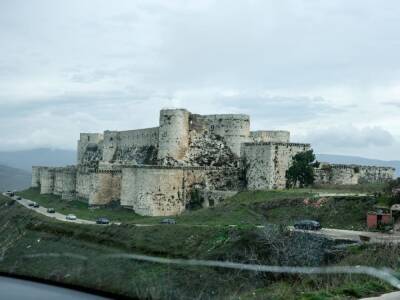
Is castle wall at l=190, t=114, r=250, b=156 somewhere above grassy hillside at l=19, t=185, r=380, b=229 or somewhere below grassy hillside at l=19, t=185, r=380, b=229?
above

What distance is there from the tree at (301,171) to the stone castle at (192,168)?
52 centimetres

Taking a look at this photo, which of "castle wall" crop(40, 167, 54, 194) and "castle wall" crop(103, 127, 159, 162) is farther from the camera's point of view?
"castle wall" crop(40, 167, 54, 194)

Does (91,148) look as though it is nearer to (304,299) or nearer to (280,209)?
(280,209)

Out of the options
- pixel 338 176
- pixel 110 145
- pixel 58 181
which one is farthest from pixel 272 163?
pixel 58 181

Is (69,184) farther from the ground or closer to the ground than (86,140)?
closer to the ground

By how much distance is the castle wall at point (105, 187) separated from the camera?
2333 inches

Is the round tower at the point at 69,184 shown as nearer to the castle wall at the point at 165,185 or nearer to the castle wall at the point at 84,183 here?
the castle wall at the point at 84,183

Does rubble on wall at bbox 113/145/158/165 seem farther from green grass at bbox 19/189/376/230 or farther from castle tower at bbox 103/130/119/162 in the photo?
green grass at bbox 19/189/376/230

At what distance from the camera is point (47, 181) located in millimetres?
78438

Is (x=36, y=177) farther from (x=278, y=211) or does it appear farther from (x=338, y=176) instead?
(x=278, y=211)

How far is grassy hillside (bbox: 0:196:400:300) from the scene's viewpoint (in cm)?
2127

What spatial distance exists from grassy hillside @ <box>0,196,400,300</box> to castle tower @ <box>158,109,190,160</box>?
501 inches

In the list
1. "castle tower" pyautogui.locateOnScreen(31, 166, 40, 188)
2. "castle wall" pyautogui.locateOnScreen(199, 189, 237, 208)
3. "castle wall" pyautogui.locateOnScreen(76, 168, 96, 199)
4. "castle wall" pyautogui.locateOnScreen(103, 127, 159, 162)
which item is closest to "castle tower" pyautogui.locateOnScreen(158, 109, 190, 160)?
"castle wall" pyautogui.locateOnScreen(103, 127, 159, 162)

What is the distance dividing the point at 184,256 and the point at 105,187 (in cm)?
2701
